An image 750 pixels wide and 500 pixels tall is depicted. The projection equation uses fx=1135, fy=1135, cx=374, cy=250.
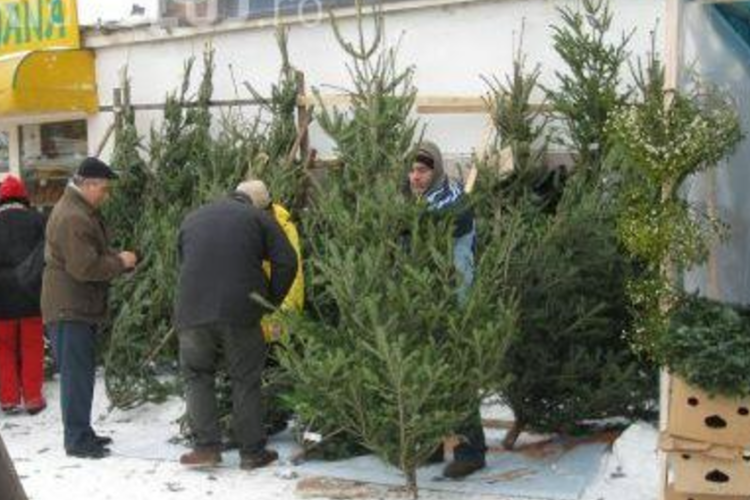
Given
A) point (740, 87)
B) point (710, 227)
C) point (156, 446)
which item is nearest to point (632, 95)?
point (740, 87)

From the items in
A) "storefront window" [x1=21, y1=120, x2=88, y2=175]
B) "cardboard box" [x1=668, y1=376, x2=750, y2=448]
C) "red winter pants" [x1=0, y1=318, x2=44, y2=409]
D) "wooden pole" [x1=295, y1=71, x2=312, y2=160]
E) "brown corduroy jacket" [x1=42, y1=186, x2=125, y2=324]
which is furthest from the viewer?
"storefront window" [x1=21, y1=120, x2=88, y2=175]

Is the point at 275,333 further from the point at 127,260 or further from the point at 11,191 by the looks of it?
the point at 11,191

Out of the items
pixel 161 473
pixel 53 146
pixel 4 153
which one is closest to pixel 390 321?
pixel 161 473

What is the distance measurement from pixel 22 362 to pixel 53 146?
12.7ft

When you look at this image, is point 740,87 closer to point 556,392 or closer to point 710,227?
point 710,227

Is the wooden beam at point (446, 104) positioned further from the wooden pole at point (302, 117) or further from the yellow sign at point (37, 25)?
the yellow sign at point (37, 25)

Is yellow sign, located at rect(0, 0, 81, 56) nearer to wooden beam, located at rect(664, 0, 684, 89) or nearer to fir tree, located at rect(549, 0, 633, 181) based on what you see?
fir tree, located at rect(549, 0, 633, 181)

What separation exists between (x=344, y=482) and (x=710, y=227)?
2415 mm

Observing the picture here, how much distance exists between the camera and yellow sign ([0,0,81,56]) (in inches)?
428

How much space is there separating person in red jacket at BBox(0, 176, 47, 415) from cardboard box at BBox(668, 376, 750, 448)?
4922 mm

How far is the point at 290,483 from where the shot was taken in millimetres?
6254

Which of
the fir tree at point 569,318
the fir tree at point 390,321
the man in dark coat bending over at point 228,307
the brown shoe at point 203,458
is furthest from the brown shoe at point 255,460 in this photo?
the fir tree at point 569,318

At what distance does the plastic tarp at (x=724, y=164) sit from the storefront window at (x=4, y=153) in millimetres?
8437

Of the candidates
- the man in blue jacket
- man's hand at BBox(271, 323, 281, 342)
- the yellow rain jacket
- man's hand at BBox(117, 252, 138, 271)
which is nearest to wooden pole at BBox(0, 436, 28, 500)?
the man in blue jacket
